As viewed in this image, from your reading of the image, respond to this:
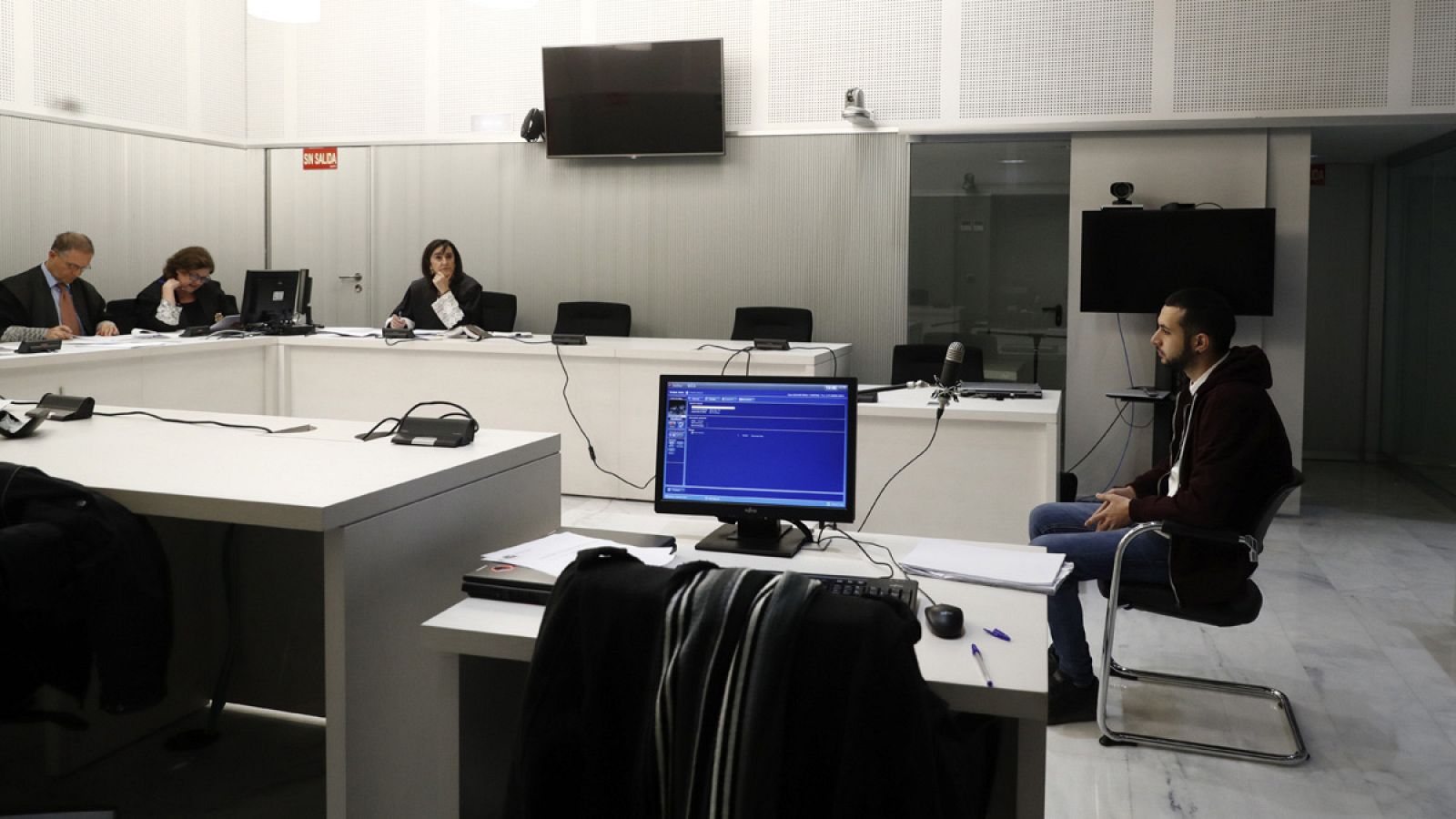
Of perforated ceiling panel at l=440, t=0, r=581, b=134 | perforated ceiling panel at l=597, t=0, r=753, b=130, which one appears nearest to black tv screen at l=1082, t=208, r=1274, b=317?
perforated ceiling panel at l=597, t=0, r=753, b=130

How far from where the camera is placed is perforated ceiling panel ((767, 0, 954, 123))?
23.2 ft

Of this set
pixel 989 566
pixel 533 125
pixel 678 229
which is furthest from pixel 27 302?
pixel 989 566

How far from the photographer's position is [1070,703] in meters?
3.32

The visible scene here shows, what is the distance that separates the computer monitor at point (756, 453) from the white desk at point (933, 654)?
0.30 feet

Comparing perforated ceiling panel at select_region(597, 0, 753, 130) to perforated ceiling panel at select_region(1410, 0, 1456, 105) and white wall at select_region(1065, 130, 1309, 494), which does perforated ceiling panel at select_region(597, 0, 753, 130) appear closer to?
white wall at select_region(1065, 130, 1309, 494)

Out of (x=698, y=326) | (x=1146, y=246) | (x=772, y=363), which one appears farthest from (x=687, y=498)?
(x=698, y=326)

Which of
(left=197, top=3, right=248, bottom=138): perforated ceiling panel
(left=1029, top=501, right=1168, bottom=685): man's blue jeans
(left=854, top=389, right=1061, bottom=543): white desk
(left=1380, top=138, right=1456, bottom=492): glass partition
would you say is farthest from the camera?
(left=197, top=3, right=248, bottom=138): perforated ceiling panel

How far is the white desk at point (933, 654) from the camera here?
5.43 feet

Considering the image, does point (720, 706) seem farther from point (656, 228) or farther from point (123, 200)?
point (123, 200)

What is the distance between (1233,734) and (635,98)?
5587 mm

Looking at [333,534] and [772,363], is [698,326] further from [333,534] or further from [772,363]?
[333,534]

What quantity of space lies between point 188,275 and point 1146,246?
5610mm

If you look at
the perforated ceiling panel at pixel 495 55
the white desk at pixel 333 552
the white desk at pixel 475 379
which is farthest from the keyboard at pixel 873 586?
the perforated ceiling panel at pixel 495 55

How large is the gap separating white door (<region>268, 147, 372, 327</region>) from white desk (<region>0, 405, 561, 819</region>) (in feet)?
17.8
